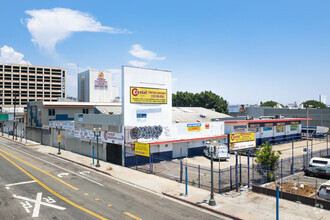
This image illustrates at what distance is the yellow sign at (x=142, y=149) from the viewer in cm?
2653

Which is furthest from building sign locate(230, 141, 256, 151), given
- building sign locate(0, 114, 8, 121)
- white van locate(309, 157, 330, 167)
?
building sign locate(0, 114, 8, 121)

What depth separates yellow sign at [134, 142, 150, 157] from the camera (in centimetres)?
2653

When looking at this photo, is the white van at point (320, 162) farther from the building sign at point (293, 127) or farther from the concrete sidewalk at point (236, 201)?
the building sign at point (293, 127)

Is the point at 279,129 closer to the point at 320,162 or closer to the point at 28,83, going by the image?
the point at 320,162

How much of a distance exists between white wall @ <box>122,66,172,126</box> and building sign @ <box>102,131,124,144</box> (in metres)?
1.68

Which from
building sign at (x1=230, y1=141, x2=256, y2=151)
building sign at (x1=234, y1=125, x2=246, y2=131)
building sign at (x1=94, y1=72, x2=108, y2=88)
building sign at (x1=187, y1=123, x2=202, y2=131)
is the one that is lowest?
building sign at (x1=230, y1=141, x2=256, y2=151)

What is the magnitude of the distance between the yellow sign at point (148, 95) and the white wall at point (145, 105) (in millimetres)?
403

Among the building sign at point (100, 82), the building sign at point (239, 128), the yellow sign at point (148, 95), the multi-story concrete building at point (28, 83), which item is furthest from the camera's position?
the multi-story concrete building at point (28, 83)

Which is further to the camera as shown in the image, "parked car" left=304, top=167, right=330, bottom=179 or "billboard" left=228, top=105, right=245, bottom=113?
"billboard" left=228, top=105, right=245, bottom=113

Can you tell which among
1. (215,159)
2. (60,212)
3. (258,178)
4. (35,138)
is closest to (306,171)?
(258,178)

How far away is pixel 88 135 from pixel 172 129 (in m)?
12.1

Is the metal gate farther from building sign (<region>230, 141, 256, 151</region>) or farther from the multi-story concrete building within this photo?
the multi-story concrete building

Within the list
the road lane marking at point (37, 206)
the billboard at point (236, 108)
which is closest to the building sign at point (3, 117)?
the road lane marking at point (37, 206)

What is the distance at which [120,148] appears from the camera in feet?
98.6
